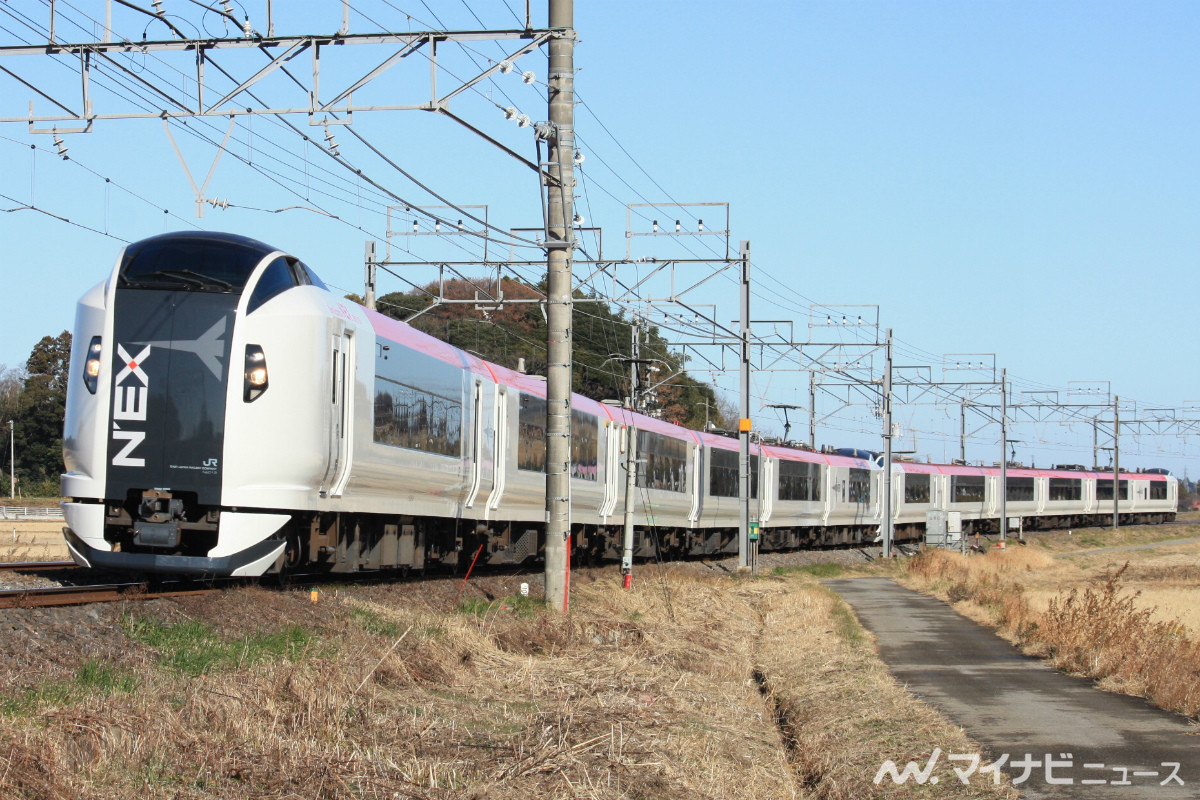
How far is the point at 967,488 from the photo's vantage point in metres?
61.0

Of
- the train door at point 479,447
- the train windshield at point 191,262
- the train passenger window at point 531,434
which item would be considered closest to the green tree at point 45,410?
the train passenger window at point 531,434

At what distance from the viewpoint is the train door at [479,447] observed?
18.9 meters

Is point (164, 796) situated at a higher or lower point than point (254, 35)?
lower

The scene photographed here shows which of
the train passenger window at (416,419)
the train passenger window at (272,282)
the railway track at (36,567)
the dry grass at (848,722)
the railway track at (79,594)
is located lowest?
the dry grass at (848,722)

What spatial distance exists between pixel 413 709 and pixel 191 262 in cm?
590

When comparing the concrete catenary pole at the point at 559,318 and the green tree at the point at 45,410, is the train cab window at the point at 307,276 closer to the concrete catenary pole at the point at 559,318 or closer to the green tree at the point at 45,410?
the concrete catenary pole at the point at 559,318

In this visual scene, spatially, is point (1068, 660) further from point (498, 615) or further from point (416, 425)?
point (416, 425)

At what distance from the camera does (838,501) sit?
154 ft

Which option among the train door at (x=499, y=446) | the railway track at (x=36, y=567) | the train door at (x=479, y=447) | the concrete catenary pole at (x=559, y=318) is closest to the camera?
the railway track at (x=36, y=567)

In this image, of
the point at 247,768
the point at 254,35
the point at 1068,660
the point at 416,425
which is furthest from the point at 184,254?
the point at 1068,660

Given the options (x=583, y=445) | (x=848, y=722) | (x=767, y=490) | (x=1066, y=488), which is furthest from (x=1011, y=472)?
(x=848, y=722)

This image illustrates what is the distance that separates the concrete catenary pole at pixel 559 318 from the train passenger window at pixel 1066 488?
2222 inches

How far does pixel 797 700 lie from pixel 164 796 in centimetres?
646

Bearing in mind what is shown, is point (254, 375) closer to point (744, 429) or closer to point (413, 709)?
point (413, 709)
